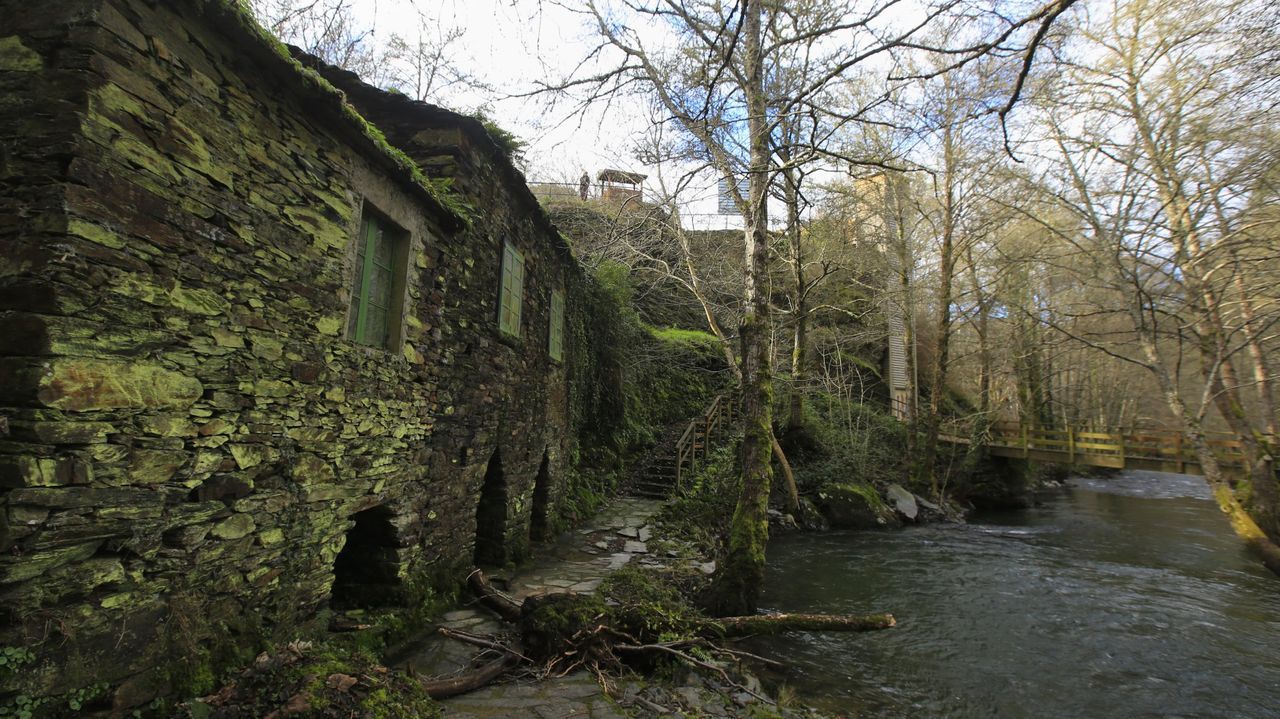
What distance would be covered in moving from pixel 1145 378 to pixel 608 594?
2702 cm

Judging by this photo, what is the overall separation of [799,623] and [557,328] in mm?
5558

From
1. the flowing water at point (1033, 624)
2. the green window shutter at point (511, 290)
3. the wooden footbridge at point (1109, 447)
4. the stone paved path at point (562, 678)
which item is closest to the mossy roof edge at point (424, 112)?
the green window shutter at point (511, 290)

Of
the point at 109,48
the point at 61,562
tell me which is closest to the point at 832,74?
the point at 109,48

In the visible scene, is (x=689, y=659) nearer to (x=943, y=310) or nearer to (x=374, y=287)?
(x=374, y=287)

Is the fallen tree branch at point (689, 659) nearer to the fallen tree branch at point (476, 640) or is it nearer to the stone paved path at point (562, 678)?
the stone paved path at point (562, 678)

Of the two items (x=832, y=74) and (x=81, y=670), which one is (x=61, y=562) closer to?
(x=81, y=670)

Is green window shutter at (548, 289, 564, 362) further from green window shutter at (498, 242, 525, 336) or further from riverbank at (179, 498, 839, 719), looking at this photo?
riverbank at (179, 498, 839, 719)

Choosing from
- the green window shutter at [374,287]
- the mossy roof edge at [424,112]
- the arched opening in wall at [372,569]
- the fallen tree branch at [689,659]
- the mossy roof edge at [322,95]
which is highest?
the mossy roof edge at [424,112]

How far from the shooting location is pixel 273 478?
10.2 ft

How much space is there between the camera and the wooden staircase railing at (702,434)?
36.9ft

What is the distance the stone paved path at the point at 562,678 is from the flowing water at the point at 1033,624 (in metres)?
2.03

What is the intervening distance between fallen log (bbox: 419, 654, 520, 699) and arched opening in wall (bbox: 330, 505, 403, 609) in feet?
3.71

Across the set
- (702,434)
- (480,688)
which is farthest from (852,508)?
(480,688)

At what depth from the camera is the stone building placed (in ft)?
6.73
